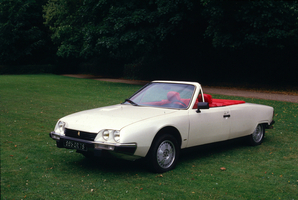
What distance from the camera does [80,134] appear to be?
17.8 feet

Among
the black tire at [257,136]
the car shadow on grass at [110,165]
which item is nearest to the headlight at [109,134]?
the car shadow on grass at [110,165]

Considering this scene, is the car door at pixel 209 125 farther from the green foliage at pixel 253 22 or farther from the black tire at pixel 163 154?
the green foliage at pixel 253 22

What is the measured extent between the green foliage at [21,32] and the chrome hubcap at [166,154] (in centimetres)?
4971

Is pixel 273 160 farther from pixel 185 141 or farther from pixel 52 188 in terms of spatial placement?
pixel 52 188

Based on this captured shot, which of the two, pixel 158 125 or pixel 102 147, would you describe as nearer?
pixel 102 147

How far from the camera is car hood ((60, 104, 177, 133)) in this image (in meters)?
5.30

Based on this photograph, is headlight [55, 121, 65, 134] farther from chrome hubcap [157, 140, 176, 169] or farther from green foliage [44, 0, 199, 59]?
green foliage [44, 0, 199, 59]

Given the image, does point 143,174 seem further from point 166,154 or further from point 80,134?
point 80,134

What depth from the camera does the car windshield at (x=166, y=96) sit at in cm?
643

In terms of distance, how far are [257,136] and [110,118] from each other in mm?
3911

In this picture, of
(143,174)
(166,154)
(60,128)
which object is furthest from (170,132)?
(60,128)

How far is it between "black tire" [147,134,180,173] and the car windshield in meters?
0.86

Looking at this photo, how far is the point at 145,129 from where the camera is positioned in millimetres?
5289

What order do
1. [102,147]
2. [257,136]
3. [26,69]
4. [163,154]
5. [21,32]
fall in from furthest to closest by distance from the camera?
[26,69], [21,32], [257,136], [163,154], [102,147]
